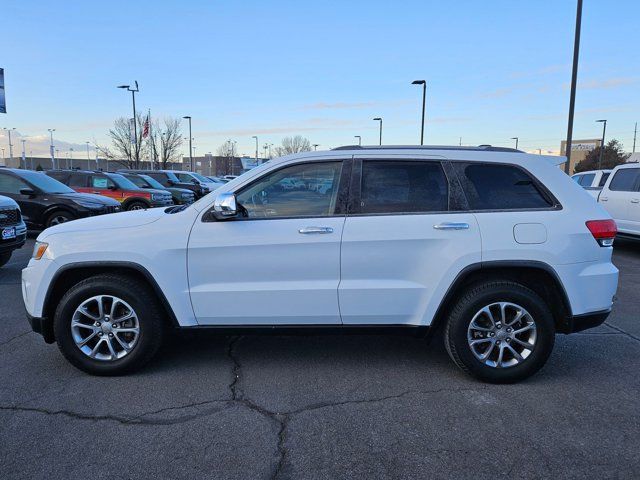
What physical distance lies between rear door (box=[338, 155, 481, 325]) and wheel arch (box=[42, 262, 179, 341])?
55.3 inches

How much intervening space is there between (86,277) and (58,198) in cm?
844

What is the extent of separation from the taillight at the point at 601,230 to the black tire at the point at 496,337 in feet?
2.09

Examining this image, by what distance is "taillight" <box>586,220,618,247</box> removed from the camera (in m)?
3.73

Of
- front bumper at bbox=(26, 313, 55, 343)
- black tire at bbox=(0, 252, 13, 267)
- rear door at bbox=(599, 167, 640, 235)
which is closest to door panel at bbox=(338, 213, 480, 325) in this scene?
front bumper at bbox=(26, 313, 55, 343)

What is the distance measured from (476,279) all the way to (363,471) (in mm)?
1785

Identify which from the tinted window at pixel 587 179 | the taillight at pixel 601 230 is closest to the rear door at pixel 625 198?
the tinted window at pixel 587 179

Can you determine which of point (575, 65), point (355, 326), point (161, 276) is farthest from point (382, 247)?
point (575, 65)

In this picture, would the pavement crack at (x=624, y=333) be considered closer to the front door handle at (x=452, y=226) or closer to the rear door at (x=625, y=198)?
the front door handle at (x=452, y=226)

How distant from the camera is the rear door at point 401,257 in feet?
12.1

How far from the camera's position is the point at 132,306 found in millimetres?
3809

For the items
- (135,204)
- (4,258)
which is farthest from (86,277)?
(135,204)

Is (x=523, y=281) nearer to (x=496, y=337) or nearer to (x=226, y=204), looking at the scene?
(x=496, y=337)

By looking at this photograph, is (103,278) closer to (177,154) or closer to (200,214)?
(200,214)

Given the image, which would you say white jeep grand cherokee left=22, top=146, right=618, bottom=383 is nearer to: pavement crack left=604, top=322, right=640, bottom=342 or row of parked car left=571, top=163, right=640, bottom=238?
pavement crack left=604, top=322, right=640, bottom=342
